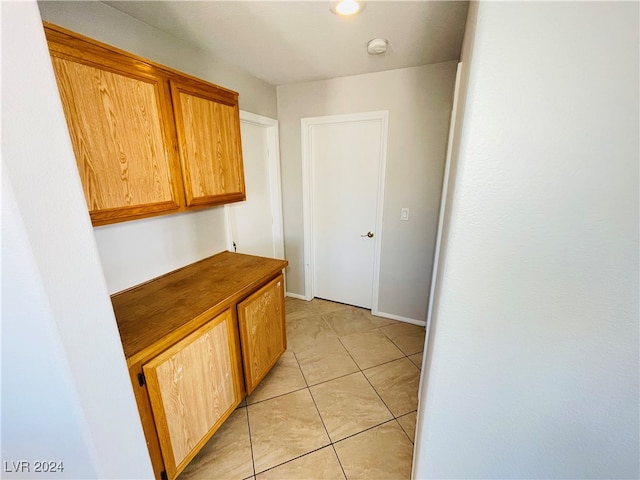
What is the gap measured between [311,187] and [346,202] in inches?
16.0

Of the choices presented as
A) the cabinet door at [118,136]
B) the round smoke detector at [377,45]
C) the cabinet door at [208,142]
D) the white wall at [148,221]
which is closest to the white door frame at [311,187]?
the round smoke detector at [377,45]

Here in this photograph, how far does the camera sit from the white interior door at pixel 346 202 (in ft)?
8.10

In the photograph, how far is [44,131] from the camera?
596 mm

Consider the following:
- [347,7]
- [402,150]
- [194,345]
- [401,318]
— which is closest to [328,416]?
[194,345]

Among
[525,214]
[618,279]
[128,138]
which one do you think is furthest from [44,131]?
[618,279]

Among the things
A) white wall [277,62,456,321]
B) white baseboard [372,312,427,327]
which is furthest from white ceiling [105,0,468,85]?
white baseboard [372,312,427,327]

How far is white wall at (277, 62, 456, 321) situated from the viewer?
7.05ft

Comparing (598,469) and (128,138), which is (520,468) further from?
(128,138)

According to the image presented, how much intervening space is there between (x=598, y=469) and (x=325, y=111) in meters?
2.66

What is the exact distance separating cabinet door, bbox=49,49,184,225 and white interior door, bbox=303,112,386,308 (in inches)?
62.0

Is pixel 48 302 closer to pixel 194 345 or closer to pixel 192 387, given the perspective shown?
pixel 194 345

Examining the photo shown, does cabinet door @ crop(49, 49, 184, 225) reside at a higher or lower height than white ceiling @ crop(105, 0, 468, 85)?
lower

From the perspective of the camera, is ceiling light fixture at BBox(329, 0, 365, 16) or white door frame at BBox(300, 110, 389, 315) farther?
white door frame at BBox(300, 110, 389, 315)

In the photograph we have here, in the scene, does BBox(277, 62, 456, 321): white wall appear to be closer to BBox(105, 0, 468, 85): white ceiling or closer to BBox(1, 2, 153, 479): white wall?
BBox(105, 0, 468, 85): white ceiling
